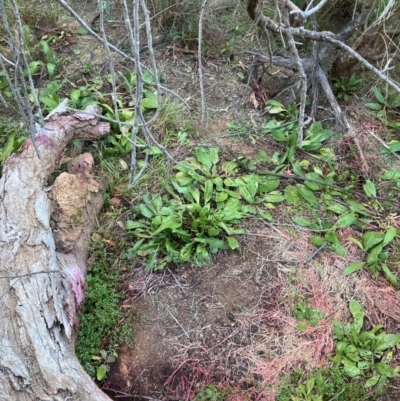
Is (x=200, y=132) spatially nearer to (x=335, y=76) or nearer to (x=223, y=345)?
(x=335, y=76)

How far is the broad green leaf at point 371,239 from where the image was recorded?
2748 mm

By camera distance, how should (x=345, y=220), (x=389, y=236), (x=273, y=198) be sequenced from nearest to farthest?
(x=389, y=236), (x=345, y=220), (x=273, y=198)

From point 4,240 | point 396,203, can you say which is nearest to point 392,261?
point 396,203

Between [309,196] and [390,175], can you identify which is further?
[390,175]

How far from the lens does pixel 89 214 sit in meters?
2.73

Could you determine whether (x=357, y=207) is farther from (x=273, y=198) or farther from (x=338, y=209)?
(x=273, y=198)

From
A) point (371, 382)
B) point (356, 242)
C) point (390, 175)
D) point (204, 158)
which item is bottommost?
point (371, 382)

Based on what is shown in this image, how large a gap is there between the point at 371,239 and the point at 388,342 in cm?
61

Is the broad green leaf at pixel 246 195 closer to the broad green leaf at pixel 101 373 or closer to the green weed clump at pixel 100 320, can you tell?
the green weed clump at pixel 100 320

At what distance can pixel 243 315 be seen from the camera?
2523mm

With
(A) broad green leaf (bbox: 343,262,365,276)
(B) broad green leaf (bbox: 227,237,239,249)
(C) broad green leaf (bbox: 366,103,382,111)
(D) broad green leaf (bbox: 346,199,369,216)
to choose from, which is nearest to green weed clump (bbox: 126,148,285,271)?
(B) broad green leaf (bbox: 227,237,239,249)

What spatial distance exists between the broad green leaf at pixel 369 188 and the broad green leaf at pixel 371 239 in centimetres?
31

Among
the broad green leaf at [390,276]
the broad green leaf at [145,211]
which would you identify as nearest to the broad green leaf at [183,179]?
the broad green leaf at [145,211]

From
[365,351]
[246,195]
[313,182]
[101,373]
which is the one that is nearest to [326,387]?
[365,351]
